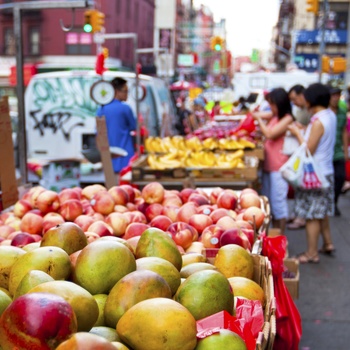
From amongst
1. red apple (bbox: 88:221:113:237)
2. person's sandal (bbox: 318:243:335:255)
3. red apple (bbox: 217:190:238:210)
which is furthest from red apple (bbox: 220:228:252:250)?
person's sandal (bbox: 318:243:335:255)

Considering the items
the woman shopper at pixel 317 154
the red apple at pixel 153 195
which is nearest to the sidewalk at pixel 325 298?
the woman shopper at pixel 317 154

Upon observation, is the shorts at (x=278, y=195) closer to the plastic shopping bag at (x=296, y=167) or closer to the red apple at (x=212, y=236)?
the plastic shopping bag at (x=296, y=167)

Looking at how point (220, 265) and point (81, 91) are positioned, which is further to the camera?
point (81, 91)

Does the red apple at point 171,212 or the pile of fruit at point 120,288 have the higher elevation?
the pile of fruit at point 120,288

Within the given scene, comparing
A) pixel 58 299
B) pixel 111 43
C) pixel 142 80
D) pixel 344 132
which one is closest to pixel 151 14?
pixel 111 43

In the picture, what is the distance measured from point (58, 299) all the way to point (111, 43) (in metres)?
40.7

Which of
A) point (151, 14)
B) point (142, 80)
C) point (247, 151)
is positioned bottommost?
point (247, 151)

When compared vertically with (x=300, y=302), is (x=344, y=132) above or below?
above

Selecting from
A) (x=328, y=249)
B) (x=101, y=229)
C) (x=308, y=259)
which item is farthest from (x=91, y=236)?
(x=328, y=249)

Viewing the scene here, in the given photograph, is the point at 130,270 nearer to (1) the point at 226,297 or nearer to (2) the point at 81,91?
(1) the point at 226,297

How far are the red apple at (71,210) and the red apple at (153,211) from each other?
48 centimetres

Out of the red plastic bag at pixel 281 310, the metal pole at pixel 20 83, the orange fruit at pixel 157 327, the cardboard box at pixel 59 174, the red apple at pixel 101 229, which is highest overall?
the metal pole at pixel 20 83

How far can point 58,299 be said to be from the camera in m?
1.87

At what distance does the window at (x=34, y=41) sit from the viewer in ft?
135
